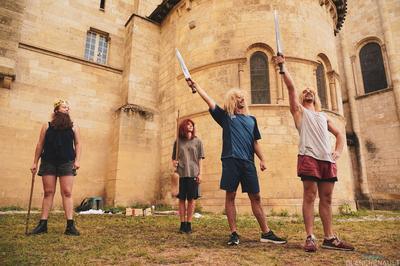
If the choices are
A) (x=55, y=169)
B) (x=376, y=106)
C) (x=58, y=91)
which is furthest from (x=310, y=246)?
(x=376, y=106)

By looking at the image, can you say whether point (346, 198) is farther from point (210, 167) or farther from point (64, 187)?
point (64, 187)

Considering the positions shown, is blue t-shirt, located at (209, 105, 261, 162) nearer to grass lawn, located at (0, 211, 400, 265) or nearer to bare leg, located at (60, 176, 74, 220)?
grass lawn, located at (0, 211, 400, 265)

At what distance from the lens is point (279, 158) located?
8.87m

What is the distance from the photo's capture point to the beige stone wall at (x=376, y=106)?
13633 mm

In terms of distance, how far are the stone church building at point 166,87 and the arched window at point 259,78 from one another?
4cm

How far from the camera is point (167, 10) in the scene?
12.9 meters

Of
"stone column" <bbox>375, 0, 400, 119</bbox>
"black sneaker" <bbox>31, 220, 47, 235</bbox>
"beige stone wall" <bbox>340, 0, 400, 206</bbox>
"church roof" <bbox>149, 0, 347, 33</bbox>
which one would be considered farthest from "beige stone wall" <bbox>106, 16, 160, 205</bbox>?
"stone column" <bbox>375, 0, 400, 119</bbox>

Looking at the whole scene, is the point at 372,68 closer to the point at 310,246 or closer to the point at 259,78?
the point at 259,78

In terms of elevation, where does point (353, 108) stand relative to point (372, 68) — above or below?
below

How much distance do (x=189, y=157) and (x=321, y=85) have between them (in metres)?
7.84

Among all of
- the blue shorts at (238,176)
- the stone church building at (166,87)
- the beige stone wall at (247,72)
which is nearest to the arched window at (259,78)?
the stone church building at (166,87)

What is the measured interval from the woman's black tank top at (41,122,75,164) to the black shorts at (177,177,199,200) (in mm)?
1764

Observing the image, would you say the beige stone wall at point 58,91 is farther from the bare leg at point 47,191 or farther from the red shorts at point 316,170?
the red shorts at point 316,170

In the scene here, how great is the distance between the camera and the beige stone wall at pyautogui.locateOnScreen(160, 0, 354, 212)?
8859 mm
